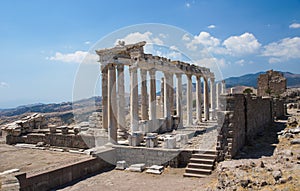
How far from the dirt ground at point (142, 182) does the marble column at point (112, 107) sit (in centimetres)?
397

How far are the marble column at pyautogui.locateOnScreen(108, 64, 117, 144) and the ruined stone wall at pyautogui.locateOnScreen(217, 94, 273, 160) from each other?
24.0 ft

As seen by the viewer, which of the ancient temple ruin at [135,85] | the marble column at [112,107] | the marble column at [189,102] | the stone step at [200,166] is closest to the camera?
the stone step at [200,166]

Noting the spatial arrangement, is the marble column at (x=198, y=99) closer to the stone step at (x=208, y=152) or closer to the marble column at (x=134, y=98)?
the marble column at (x=134, y=98)

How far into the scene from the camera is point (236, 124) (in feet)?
41.0

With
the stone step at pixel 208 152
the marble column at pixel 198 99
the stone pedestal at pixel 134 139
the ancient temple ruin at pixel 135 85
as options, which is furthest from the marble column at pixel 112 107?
the marble column at pixel 198 99

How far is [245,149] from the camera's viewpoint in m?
13.5

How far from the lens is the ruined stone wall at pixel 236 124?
39.2 ft

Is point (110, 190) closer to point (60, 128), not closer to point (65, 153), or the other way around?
point (65, 153)

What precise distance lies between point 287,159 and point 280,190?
232 centimetres

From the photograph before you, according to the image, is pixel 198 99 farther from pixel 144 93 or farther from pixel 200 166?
pixel 200 166

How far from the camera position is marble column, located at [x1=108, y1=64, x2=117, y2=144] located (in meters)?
16.9

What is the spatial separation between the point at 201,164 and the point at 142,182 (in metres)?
2.92

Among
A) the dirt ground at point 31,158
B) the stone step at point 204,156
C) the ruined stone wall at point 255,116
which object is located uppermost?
the ruined stone wall at point 255,116

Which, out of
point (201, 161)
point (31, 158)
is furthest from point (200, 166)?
point (31, 158)
